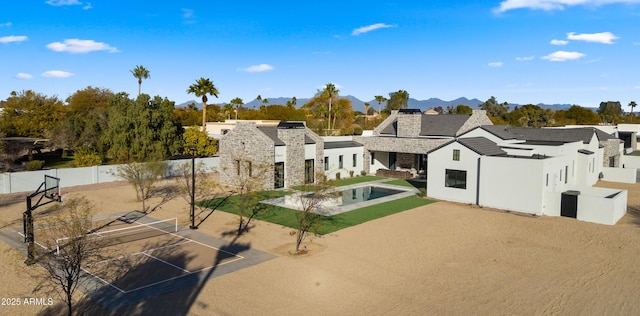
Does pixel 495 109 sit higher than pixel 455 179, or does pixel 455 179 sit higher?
pixel 495 109

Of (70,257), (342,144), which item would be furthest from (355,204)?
(70,257)

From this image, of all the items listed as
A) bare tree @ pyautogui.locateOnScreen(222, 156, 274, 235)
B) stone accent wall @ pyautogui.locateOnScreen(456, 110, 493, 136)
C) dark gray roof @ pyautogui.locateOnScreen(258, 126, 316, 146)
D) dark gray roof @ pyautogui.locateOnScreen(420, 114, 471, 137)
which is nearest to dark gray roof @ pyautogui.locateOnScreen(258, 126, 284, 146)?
dark gray roof @ pyautogui.locateOnScreen(258, 126, 316, 146)

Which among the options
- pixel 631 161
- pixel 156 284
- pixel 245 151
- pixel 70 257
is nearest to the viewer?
pixel 70 257

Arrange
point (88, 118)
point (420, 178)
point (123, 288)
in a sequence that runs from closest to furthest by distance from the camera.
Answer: point (123, 288)
point (420, 178)
point (88, 118)

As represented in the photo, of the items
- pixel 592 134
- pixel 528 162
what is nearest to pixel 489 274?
pixel 528 162

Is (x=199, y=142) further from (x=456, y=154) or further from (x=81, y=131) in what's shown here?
(x=456, y=154)

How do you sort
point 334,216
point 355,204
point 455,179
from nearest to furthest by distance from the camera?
point 334,216, point 355,204, point 455,179

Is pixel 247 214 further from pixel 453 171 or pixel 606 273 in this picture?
pixel 606 273

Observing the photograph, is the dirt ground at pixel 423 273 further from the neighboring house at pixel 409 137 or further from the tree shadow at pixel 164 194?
the neighboring house at pixel 409 137
